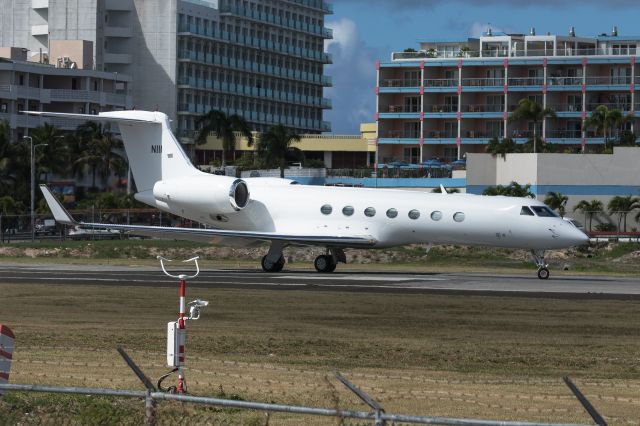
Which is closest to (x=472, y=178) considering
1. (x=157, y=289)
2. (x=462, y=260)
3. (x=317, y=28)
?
(x=462, y=260)

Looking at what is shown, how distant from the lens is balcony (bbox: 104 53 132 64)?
134m

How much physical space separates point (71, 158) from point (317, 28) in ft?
190

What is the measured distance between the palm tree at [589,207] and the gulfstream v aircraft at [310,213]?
35028mm

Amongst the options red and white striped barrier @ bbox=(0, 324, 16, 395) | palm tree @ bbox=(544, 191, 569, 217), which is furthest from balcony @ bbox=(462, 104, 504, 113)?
red and white striped barrier @ bbox=(0, 324, 16, 395)

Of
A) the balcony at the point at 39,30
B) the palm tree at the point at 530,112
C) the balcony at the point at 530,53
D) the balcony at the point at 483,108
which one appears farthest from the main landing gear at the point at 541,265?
the balcony at the point at 39,30

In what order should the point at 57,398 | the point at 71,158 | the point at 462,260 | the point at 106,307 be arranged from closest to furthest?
the point at 57,398 → the point at 106,307 → the point at 462,260 → the point at 71,158

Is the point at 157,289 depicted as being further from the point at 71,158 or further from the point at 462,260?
the point at 71,158

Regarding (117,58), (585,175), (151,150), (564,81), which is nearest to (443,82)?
(564,81)

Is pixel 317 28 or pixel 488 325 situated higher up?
pixel 317 28

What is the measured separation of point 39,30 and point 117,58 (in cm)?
912

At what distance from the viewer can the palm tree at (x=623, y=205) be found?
7581cm

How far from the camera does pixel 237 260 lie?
56219 millimetres

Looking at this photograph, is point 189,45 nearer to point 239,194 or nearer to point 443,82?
point 443,82

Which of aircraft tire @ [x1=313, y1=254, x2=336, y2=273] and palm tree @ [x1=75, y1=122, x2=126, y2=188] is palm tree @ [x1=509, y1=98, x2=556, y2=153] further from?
aircraft tire @ [x1=313, y1=254, x2=336, y2=273]
